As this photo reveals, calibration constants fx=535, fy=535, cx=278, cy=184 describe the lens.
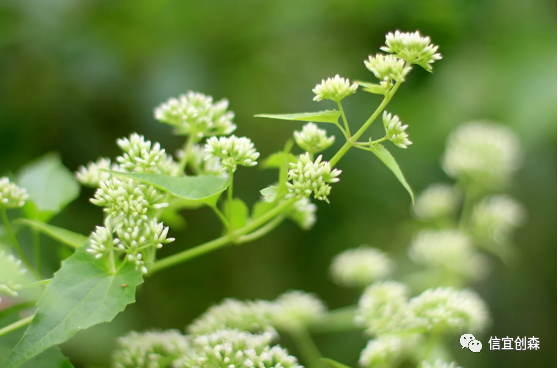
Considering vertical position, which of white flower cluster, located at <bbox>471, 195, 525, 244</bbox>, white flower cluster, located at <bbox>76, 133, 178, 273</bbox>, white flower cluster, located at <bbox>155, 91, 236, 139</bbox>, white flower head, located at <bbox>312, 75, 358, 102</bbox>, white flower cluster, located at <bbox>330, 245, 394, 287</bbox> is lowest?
white flower cluster, located at <bbox>76, 133, 178, 273</bbox>

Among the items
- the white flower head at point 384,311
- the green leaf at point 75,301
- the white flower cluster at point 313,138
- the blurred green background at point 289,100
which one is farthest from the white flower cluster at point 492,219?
the green leaf at point 75,301

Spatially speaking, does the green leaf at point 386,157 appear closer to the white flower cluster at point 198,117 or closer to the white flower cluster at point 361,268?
the white flower cluster at point 198,117

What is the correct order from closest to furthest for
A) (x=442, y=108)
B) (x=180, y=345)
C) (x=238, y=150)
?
(x=238, y=150), (x=180, y=345), (x=442, y=108)

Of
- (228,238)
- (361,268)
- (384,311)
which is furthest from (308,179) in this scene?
(361,268)

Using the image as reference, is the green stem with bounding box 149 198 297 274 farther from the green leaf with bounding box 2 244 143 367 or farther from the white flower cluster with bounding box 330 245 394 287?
the white flower cluster with bounding box 330 245 394 287

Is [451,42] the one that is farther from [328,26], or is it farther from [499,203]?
[499,203]

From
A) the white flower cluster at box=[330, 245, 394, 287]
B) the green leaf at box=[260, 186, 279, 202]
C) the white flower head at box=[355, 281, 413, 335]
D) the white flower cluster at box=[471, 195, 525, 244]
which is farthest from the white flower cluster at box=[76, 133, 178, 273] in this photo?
the white flower cluster at box=[471, 195, 525, 244]

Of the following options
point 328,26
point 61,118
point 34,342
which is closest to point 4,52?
point 61,118
